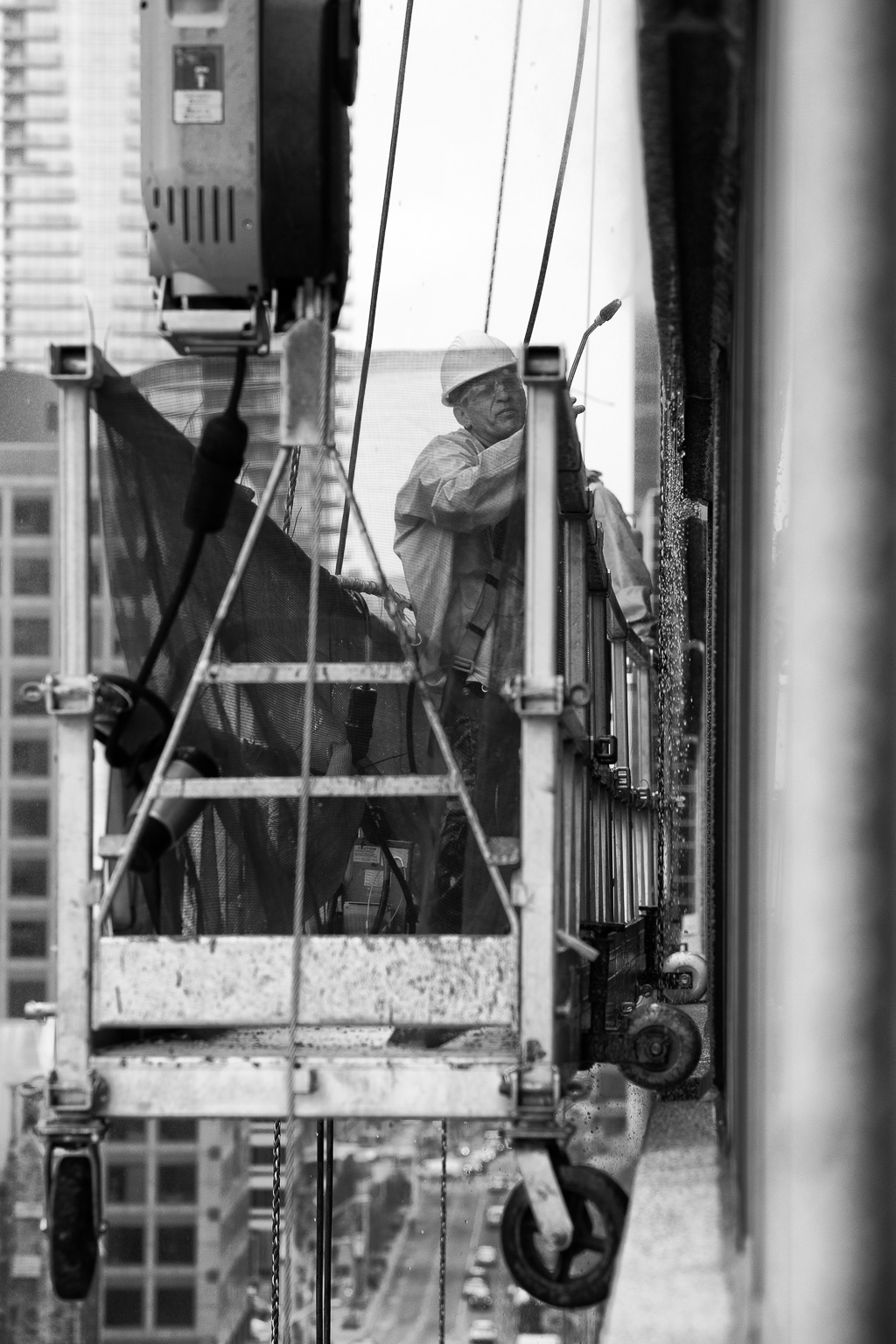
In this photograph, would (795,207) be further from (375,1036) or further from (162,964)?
(375,1036)

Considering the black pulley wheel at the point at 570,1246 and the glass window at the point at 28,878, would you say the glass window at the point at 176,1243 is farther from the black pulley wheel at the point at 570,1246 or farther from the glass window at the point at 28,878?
the black pulley wheel at the point at 570,1246

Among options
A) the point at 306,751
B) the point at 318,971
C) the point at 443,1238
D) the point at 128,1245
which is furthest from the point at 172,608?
the point at 128,1245

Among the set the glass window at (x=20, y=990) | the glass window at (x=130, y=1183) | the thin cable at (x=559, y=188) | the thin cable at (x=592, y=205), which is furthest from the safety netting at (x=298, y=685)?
the glass window at (x=20, y=990)

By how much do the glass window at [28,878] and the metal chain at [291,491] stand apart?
5743cm

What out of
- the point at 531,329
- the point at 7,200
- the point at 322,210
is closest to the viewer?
the point at 322,210

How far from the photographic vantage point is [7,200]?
220 ft

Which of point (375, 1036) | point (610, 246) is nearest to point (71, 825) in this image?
point (375, 1036)

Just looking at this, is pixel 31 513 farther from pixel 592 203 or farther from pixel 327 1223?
pixel 327 1223

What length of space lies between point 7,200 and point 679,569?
65785 millimetres

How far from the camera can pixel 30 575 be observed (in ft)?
193

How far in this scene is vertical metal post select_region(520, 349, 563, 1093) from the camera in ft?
9.87

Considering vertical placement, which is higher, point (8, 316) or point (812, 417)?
point (8, 316)

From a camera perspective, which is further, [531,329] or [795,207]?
[531,329]

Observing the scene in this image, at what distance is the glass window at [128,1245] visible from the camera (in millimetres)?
50656
